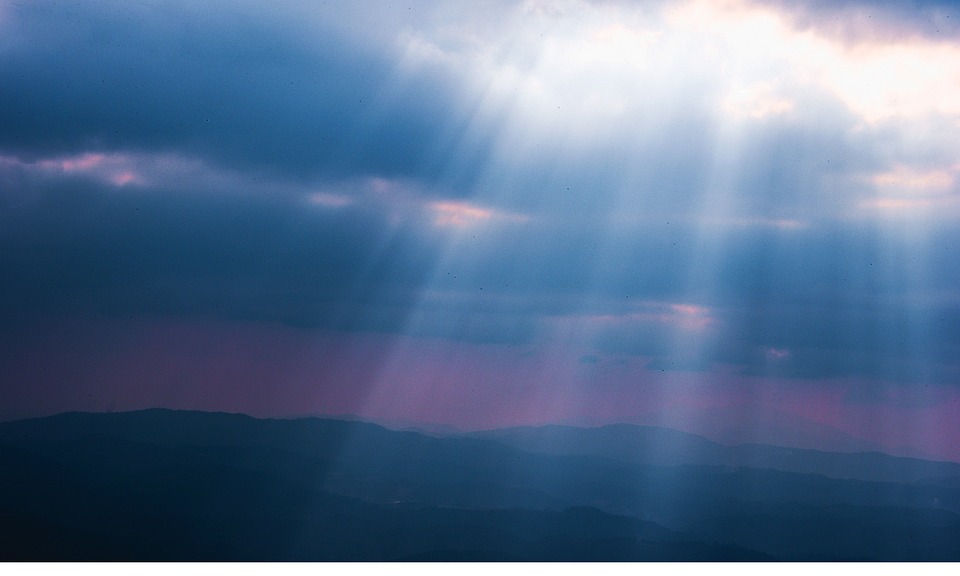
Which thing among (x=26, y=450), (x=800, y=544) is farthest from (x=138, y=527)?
(x=800, y=544)

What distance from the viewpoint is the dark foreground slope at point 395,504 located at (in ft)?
265

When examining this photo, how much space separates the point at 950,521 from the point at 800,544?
108 ft

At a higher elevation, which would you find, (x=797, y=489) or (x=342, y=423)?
(x=342, y=423)

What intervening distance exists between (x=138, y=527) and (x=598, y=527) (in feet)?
187

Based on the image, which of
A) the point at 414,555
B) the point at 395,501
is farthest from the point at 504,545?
the point at 395,501

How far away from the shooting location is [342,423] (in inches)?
5974

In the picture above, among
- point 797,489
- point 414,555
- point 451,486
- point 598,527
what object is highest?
point 797,489

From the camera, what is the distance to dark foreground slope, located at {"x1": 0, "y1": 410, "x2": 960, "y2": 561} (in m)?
80.6

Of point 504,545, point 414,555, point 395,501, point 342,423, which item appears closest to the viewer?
point 414,555

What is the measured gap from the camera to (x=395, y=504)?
308 ft

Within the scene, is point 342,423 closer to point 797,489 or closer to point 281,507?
point 281,507
